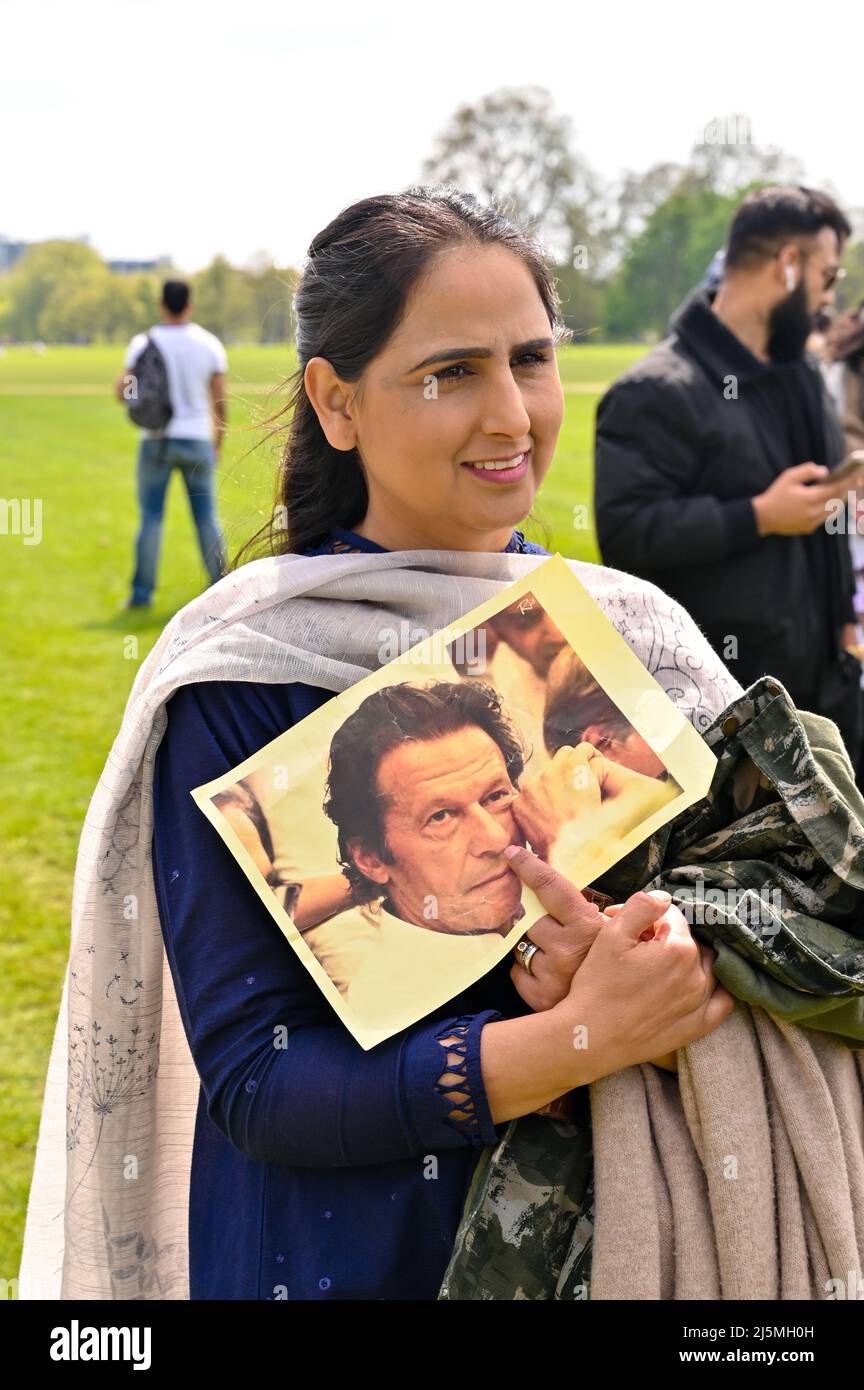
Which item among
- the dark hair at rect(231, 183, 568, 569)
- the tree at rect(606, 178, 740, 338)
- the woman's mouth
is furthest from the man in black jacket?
the tree at rect(606, 178, 740, 338)

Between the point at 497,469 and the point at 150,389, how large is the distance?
818cm

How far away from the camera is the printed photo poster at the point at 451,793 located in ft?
5.02

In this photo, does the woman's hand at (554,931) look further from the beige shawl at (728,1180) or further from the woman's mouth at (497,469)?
the woman's mouth at (497,469)

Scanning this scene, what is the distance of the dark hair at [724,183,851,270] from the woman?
2779 millimetres

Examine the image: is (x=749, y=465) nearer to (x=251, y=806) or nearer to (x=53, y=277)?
(x=251, y=806)

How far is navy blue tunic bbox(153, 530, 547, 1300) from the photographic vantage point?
4.88ft

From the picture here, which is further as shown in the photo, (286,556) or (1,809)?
(1,809)

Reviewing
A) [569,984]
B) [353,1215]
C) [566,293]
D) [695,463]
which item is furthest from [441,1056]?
[695,463]

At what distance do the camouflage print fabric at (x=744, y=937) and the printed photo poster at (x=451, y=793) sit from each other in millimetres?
79

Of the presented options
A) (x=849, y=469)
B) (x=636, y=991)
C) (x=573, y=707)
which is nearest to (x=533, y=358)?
(x=573, y=707)

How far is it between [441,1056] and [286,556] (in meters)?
0.71

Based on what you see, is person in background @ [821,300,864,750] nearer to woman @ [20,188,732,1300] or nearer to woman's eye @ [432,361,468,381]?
woman @ [20,188,732,1300]

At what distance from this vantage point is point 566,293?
2.05 m
